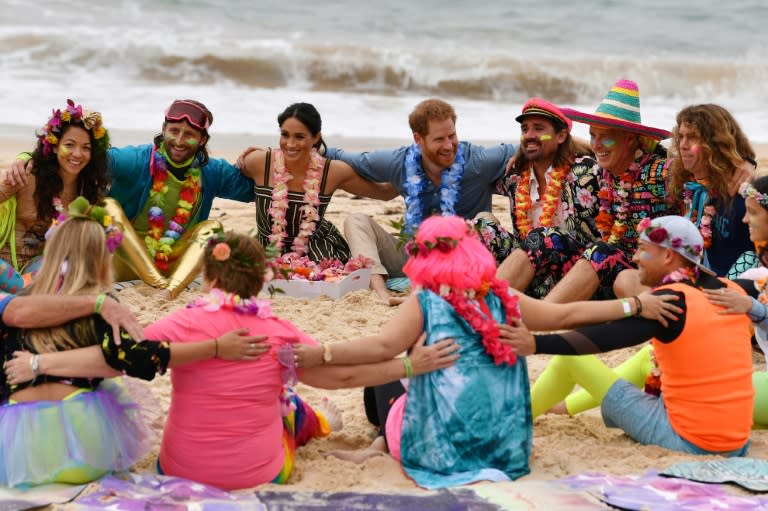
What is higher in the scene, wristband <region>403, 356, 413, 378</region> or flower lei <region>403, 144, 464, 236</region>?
flower lei <region>403, 144, 464, 236</region>

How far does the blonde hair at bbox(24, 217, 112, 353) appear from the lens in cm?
394

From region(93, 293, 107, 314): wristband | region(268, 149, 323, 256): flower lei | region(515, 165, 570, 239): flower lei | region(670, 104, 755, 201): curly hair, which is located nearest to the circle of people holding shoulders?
region(93, 293, 107, 314): wristband

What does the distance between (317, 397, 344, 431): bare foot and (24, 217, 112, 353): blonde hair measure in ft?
4.17

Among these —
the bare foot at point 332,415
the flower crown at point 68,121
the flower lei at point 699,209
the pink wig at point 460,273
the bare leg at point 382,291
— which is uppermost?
the flower crown at point 68,121

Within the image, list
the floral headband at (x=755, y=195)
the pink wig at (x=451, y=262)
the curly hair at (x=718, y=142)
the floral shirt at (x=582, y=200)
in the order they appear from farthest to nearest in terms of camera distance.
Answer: the floral shirt at (x=582, y=200), the curly hair at (x=718, y=142), the floral headband at (x=755, y=195), the pink wig at (x=451, y=262)

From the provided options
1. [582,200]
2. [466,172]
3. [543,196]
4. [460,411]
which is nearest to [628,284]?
[582,200]

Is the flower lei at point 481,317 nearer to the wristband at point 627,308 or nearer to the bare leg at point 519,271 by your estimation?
the wristband at point 627,308

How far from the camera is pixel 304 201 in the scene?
739 centimetres

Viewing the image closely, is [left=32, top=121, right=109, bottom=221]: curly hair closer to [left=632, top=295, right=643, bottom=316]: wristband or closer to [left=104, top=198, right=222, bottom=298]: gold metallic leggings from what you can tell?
[left=104, top=198, right=222, bottom=298]: gold metallic leggings

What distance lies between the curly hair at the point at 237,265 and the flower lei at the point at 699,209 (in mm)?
3181

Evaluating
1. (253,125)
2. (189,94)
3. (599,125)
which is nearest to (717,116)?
(599,125)

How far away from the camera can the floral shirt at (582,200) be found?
271 inches

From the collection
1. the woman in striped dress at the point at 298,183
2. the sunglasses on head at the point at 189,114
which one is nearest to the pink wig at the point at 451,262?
the woman in striped dress at the point at 298,183

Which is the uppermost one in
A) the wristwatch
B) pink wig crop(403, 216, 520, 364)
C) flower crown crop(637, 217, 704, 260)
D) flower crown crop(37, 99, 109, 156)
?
flower crown crop(37, 99, 109, 156)
